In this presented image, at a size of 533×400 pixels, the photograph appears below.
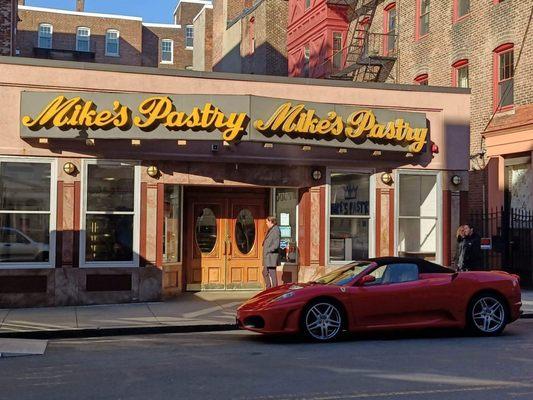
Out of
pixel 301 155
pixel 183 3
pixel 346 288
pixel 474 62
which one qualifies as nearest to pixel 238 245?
pixel 301 155

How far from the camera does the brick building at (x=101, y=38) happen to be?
54562 millimetres

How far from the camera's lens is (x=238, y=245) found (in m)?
16.6

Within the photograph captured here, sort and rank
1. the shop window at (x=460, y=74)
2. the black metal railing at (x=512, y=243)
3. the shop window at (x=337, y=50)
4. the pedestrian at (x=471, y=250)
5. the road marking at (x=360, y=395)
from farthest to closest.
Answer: the shop window at (x=337, y=50) → the shop window at (x=460, y=74) → the black metal railing at (x=512, y=243) → the pedestrian at (x=471, y=250) → the road marking at (x=360, y=395)

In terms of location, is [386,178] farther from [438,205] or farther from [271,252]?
[271,252]

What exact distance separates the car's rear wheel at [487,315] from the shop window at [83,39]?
50.2m

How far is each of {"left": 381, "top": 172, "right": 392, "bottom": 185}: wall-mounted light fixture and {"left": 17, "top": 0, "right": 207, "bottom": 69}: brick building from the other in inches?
1592

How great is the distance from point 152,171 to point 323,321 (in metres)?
5.78

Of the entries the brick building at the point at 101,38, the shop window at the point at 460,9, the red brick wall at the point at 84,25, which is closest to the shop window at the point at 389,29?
the shop window at the point at 460,9

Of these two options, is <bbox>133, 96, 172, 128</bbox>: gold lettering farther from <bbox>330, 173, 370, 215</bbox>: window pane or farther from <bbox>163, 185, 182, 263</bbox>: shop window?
<bbox>330, 173, 370, 215</bbox>: window pane

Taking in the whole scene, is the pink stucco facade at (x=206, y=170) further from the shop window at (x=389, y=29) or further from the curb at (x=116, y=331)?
the shop window at (x=389, y=29)

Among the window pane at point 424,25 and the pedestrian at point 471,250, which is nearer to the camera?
the pedestrian at point 471,250

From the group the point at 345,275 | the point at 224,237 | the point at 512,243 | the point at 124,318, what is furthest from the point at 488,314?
the point at 512,243

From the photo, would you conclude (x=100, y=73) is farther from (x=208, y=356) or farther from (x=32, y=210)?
(x=208, y=356)

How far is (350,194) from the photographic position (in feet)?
51.4
